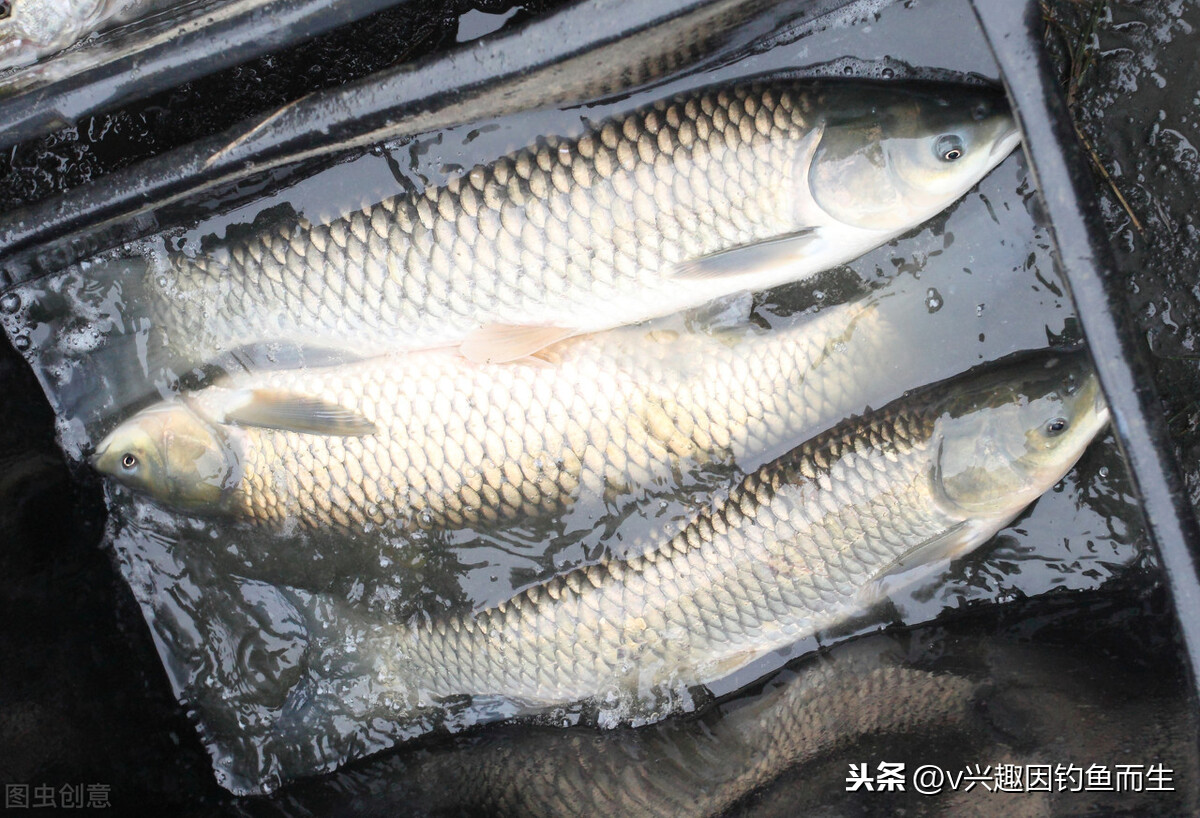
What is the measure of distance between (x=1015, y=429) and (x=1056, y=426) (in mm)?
72

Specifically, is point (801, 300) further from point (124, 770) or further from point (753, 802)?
point (124, 770)

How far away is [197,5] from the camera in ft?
5.16

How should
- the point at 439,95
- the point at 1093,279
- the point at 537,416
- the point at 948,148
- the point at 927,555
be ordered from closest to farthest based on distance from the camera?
the point at 1093,279 < the point at 439,95 < the point at 948,148 < the point at 537,416 < the point at 927,555

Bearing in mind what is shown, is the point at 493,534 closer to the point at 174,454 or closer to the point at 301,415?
the point at 301,415

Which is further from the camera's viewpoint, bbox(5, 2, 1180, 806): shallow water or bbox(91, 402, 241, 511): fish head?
bbox(91, 402, 241, 511): fish head

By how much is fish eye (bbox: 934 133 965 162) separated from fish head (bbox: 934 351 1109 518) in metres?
0.43

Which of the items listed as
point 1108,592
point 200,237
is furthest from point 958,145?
point 200,237

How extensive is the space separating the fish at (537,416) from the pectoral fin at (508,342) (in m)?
0.02

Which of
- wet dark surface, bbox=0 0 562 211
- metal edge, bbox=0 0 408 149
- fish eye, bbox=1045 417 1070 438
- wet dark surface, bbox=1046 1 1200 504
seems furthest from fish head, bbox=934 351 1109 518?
metal edge, bbox=0 0 408 149

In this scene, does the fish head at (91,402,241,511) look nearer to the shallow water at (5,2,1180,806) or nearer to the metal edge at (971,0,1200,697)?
the shallow water at (5,2,1180,806)

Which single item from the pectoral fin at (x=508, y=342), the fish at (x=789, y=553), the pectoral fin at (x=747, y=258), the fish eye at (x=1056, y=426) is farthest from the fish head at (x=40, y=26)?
the fish eye at (x=1056, y=426)

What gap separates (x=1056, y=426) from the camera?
1.60 m

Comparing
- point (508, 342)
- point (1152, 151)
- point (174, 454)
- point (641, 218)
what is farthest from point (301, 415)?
point (1152, 151)

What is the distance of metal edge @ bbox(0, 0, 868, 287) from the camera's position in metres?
1.31
